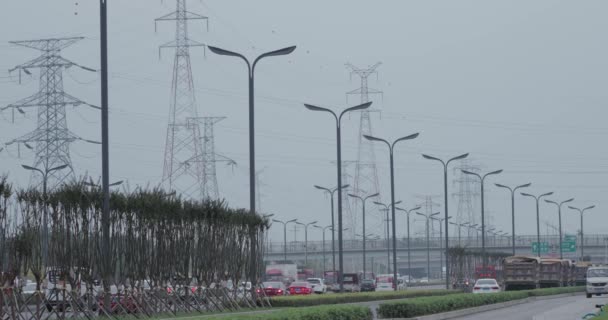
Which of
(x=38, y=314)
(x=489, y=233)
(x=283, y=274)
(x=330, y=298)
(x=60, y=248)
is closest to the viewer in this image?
(x=38, y=314)

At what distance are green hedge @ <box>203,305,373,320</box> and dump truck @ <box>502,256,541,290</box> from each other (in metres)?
61.2

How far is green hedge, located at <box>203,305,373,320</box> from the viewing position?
3028cm

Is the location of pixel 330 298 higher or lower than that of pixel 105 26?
lower

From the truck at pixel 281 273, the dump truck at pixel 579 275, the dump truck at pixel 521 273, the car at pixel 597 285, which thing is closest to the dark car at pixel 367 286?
the dump truck at pixel 521 273

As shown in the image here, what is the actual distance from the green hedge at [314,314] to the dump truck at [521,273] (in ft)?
201

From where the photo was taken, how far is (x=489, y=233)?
193 metres

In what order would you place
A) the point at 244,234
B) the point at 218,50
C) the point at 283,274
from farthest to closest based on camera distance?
the point at 283,274 → the point at 244,234 → the point at 218,50

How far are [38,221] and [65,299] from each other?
8.58ft

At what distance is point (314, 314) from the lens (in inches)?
1340

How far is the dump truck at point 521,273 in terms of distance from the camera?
100 meters

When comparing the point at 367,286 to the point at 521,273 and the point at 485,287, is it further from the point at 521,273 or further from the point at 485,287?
the point at 485,287

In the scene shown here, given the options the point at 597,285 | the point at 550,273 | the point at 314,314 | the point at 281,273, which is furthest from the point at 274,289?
the point at 314,314

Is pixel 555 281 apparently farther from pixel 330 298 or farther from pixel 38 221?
pixel 38 221

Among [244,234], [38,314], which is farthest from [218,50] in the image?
[38,314]
